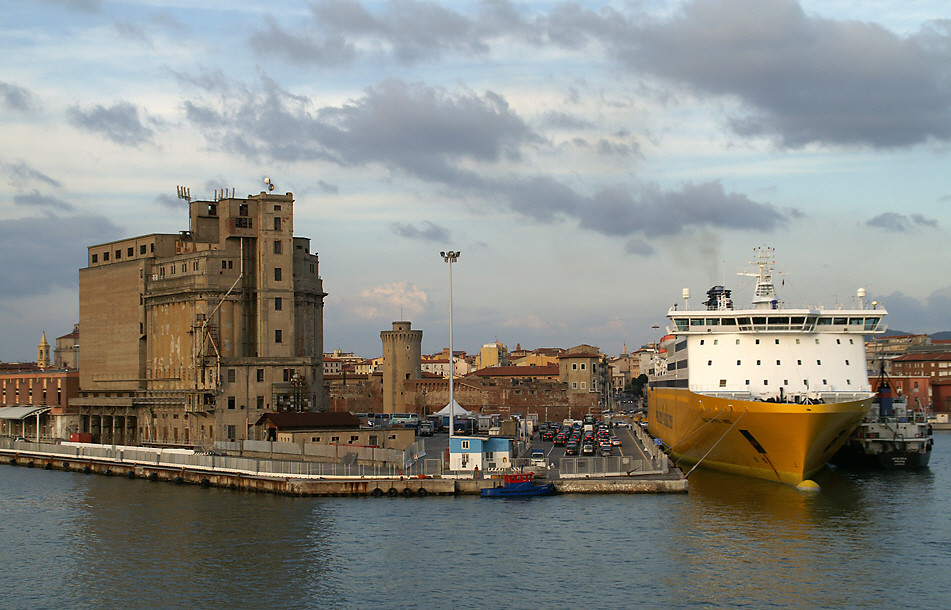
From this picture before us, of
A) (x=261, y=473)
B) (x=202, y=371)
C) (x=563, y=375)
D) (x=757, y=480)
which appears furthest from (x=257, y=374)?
(x=563, y=375)

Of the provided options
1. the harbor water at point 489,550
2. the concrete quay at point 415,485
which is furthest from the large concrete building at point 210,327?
the harbor water at point 489,550

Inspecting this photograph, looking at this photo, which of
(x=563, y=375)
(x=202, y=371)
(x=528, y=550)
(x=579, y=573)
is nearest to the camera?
(x=579, y=573)

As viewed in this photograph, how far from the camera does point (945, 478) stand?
210ft

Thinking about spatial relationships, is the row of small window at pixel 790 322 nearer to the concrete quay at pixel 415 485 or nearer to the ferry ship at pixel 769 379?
the ferry ship at pixel 769 379

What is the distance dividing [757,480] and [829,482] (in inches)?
271

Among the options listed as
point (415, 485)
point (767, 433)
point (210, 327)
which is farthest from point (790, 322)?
point (210, 327)

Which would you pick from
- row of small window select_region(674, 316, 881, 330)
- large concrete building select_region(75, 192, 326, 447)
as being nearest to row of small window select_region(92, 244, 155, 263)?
large concrete building select_region(75, 192, 326, 447)

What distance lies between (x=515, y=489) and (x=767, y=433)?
1352cm

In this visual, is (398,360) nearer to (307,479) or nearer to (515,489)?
→ (307,479)

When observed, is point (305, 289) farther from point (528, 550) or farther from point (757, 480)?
point (528, 550)

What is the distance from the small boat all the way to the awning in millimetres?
60224

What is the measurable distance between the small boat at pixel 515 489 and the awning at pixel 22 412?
6022 centimetres

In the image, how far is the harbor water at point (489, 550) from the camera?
1331 inches

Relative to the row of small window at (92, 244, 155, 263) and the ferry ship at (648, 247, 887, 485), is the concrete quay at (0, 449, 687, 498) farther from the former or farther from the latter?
the row of small window at (92, 244, 155, 263)
